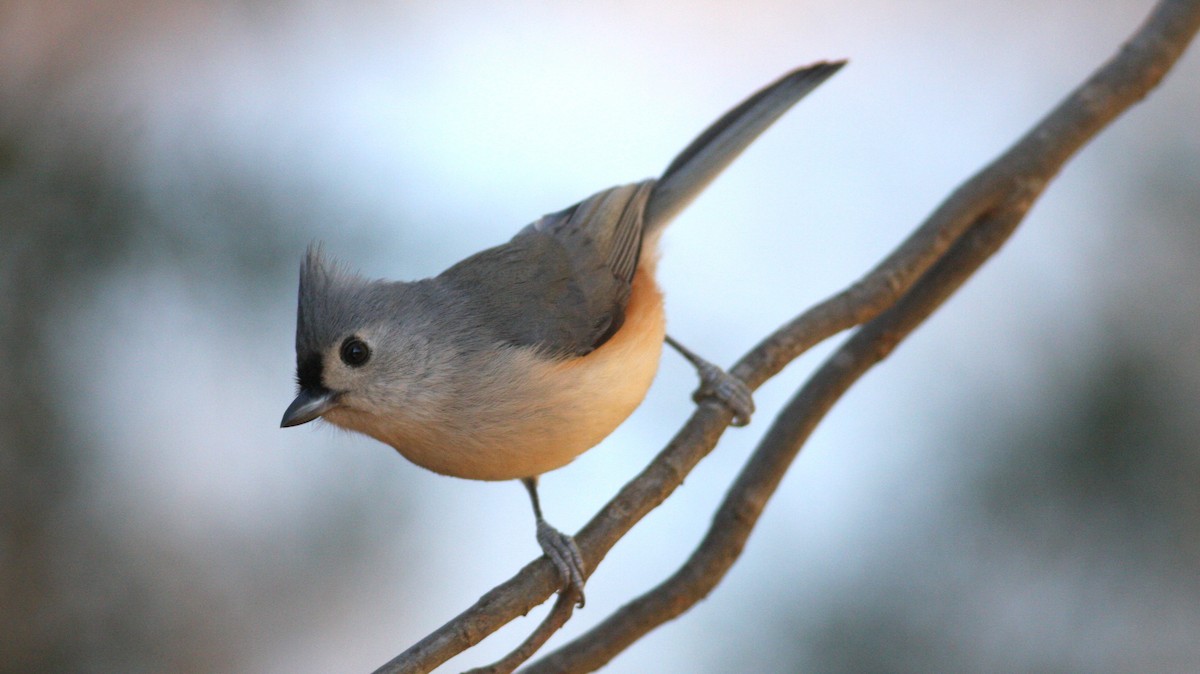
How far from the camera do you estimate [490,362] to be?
51.3 inches

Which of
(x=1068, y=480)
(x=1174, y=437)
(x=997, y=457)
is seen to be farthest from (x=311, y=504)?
(x=1174, y=437)

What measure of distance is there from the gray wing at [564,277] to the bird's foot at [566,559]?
0.83 feet

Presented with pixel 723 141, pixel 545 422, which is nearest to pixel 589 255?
pixel 723 141

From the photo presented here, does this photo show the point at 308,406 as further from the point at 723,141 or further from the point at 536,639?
the point at 723,141

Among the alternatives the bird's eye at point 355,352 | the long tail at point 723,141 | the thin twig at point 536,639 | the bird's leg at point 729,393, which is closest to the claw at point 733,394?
the bird's leg at point 729,393

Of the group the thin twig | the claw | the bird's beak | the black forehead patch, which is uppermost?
the black forehead patch

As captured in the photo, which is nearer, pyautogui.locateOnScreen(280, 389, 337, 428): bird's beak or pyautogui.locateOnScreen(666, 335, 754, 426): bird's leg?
pyautogui.locateOnScreen(280, 389, 337, 428): bird's beak

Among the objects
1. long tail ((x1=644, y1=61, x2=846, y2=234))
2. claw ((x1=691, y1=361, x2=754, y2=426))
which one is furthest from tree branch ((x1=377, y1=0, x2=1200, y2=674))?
long tail ((x1=644, y1=61, x2=846, y2=234))

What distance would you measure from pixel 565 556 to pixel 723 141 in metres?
0.75

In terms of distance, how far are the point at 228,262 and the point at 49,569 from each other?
0.67 meters

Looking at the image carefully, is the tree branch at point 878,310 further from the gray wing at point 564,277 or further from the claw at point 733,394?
the gray wing at point 564,277

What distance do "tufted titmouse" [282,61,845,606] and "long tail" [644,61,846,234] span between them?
0.25 ft

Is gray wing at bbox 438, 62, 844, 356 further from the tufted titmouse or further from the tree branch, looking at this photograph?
the tree branch

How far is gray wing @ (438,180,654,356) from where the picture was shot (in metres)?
1.39
